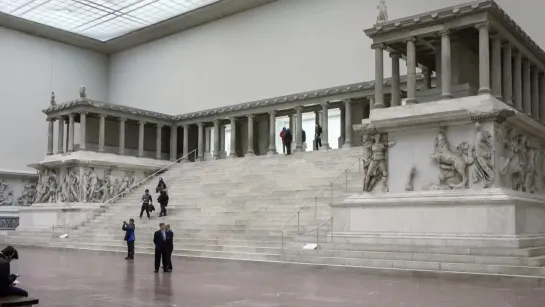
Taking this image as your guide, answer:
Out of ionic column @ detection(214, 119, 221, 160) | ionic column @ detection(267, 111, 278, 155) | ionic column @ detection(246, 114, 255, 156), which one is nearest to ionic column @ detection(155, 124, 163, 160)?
ionic column @ detection(214, 119, 221, 160)

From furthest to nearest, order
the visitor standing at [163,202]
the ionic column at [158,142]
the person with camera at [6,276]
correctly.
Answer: the ionic column at [158,142] < the visitor standing at [163,202] < the person with camera at [6,276]

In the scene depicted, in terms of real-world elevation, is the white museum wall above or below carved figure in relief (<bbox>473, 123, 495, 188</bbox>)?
above

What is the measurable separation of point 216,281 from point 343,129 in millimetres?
21415

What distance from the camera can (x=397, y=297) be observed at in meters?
10.6

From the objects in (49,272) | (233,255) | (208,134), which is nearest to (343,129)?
(208,134)

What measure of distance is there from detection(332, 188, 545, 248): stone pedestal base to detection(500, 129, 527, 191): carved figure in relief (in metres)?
0.53

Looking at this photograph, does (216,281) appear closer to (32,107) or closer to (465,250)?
(465,250)

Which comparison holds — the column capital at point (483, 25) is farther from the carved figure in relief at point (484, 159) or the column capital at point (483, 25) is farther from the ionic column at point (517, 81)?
the ionic column at point (517, 81)

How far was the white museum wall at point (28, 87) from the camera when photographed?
41.9 m

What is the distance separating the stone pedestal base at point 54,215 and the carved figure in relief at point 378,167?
15803mm

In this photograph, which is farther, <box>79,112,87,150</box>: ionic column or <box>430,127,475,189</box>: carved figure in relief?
<box>79,112,87,150</box>: ionic column

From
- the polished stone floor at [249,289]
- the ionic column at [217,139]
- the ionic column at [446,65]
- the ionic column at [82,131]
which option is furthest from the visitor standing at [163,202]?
the ionic column at [446,65]

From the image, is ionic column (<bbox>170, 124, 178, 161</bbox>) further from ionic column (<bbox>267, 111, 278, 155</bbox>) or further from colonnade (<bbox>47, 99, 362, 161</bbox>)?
ionic column (<bbox>267, 111, 278, 155</bbox>)

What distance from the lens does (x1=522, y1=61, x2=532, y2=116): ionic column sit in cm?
2103
